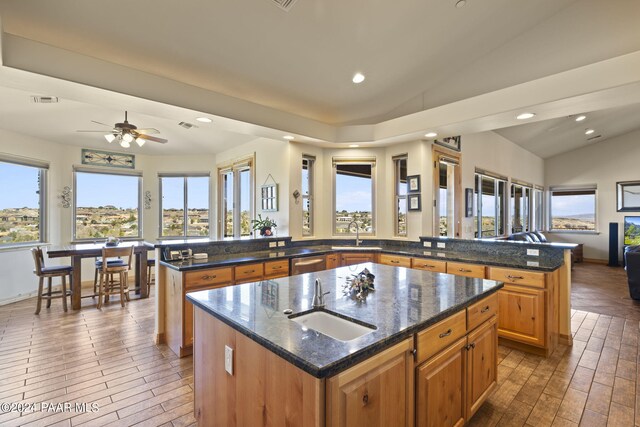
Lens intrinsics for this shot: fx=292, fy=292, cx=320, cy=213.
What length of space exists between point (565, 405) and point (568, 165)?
9844 mm

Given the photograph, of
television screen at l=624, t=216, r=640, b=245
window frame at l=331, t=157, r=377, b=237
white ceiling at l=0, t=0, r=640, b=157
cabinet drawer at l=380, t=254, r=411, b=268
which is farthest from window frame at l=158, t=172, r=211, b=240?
television screen at l=624, t=216, r=640, b=245

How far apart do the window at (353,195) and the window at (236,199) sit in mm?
1603

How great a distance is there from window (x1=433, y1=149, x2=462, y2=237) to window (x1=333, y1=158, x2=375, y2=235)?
43.2 inches

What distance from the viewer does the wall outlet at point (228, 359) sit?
1422 millimetres

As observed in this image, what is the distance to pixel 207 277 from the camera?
3.02 m

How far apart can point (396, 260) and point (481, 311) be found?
2271 millimetres

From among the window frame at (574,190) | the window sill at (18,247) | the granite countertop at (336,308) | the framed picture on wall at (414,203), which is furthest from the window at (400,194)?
the window frame at (574,190)

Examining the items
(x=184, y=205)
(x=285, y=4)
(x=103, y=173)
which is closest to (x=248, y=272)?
(x=285, y=4)

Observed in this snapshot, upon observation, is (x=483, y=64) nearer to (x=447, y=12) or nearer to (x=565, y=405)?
(x=447, y=12)

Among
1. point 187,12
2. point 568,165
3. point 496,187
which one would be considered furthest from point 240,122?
point 568,165

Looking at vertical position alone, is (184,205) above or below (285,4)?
below

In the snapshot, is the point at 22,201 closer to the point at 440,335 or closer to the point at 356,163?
the point at 356,163

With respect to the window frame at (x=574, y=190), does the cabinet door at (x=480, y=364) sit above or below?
below

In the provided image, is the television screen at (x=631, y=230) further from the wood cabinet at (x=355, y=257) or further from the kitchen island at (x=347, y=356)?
the kitchen island at (x=347, y=356)
